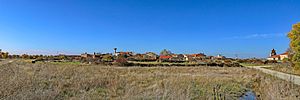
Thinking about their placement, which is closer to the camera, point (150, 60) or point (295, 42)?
point (295, 42)

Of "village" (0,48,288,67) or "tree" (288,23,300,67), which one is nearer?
"tree" (288,23,300,67)

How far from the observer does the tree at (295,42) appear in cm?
1859

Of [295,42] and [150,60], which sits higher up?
[295,42]

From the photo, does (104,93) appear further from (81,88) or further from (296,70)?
(296,70)

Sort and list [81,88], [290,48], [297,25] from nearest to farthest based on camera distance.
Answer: [81,88]
[297,25]
[290,48]

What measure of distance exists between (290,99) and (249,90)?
224 inches

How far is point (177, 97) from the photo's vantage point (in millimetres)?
7332

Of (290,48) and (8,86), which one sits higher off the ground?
(290,48)

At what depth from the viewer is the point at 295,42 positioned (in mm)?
18688

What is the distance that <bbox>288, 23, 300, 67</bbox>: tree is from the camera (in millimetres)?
18594

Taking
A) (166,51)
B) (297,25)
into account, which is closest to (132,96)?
(297,25)

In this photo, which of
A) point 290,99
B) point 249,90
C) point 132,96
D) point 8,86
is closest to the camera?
point 290,99

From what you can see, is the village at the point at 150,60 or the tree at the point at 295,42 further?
the village at the point at 150,60

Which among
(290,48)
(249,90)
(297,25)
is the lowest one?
(249,90)
